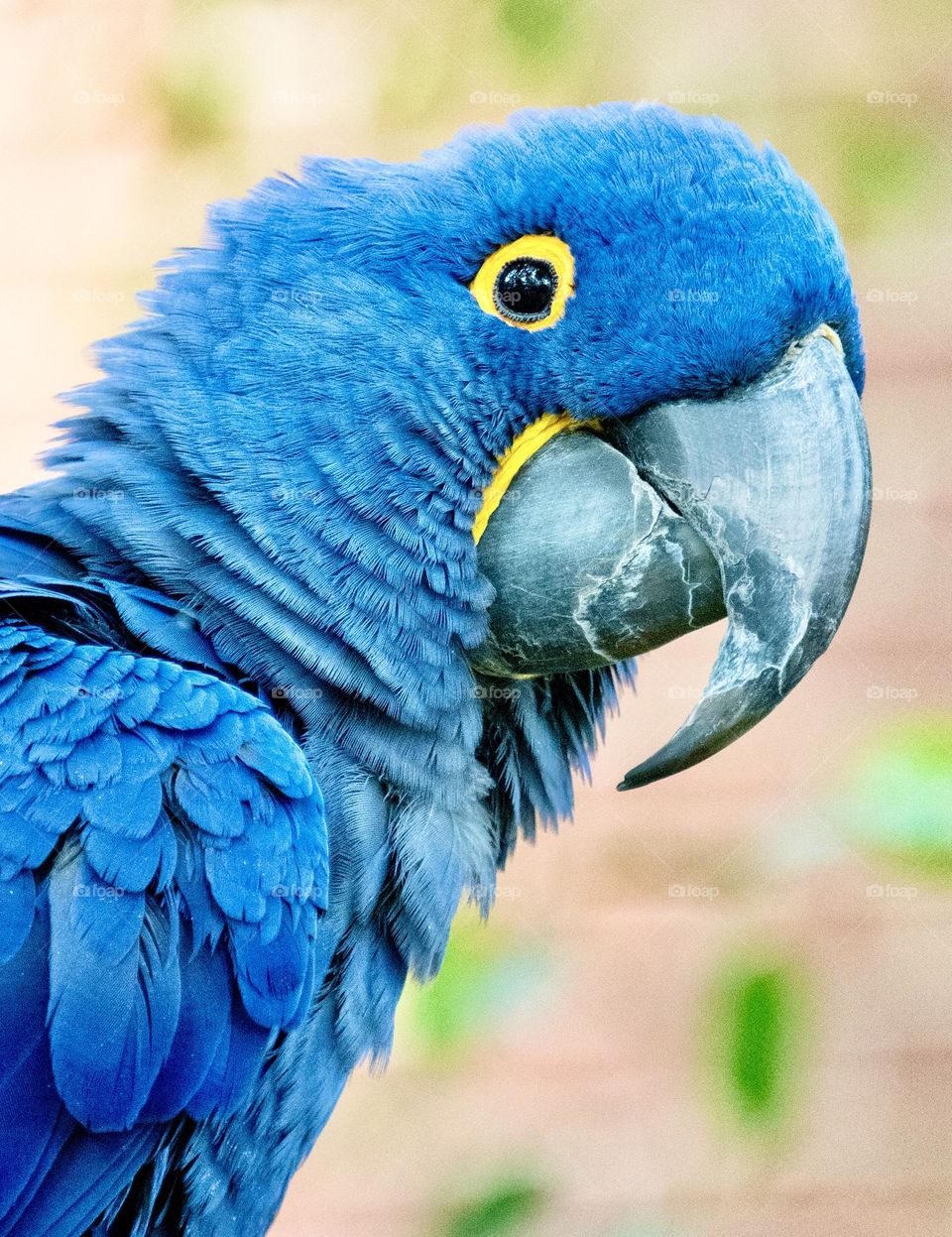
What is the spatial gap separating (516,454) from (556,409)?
0.07 meters

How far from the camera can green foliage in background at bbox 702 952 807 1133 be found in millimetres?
2090

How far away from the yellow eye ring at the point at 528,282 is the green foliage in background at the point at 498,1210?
153 cm

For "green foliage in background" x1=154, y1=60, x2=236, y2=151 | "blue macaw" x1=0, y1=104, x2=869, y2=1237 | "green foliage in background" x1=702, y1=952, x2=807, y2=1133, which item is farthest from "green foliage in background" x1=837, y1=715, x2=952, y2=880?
"green foliage in background" x1=154, y1=60, x2=236, y2=151

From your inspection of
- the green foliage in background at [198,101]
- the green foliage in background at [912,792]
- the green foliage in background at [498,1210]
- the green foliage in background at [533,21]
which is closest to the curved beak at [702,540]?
the green foliage in background at [912,792]

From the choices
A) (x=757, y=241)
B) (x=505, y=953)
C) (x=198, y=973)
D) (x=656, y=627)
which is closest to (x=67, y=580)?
(x=198, y=973)

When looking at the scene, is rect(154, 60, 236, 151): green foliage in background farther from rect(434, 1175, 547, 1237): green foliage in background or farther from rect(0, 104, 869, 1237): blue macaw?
rect(434, 1175, 547, 1237): green foliage in background

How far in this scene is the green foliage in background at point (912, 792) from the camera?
199 cm

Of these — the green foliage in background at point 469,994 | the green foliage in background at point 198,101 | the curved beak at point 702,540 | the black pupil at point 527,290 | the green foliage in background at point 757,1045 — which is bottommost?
the green foliage in background at point 757,1045

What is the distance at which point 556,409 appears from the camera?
1499 millimetres

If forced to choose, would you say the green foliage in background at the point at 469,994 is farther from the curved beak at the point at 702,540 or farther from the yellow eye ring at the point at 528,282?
the yellow eye ring at the point at 528,282

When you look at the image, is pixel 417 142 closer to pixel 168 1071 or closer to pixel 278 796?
pixel 278 796

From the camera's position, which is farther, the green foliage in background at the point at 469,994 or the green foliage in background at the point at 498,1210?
the green foliage in background at the point at 498,1210

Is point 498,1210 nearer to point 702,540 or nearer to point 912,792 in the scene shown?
point 912,792

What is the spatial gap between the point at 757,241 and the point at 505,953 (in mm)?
1285
